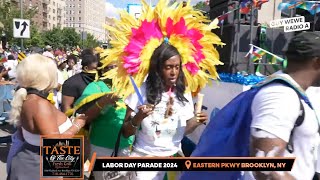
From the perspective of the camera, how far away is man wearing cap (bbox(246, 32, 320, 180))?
1527 mm

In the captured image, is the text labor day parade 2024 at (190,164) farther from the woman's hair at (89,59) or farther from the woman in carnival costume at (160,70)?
the woman's hair at (89,59)

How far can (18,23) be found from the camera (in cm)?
1215

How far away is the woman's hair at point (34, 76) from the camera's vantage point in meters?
2.41

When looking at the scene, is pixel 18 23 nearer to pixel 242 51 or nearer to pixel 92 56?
pixel 242 51

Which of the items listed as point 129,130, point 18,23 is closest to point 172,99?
point 129,130

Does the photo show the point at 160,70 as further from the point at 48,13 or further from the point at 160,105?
the point at 48,13

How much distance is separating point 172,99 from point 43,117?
0.98 metres

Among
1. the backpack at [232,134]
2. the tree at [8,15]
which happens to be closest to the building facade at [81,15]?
the tree at [8,15]

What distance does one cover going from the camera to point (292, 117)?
5.06ft

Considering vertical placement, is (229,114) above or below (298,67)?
below

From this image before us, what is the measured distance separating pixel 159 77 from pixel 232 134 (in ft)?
4.01

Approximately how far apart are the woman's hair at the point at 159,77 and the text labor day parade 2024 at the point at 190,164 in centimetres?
120

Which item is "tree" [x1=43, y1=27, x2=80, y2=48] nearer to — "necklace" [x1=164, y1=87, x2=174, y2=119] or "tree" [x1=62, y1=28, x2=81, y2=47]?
"tree" [x1=62, y1=28, x2=81, y2=47]

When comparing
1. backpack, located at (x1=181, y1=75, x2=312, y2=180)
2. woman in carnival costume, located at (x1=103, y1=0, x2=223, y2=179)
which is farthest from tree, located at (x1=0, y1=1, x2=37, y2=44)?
backpack, located at (x1=181, y1=75, x2=312, y2=180)
